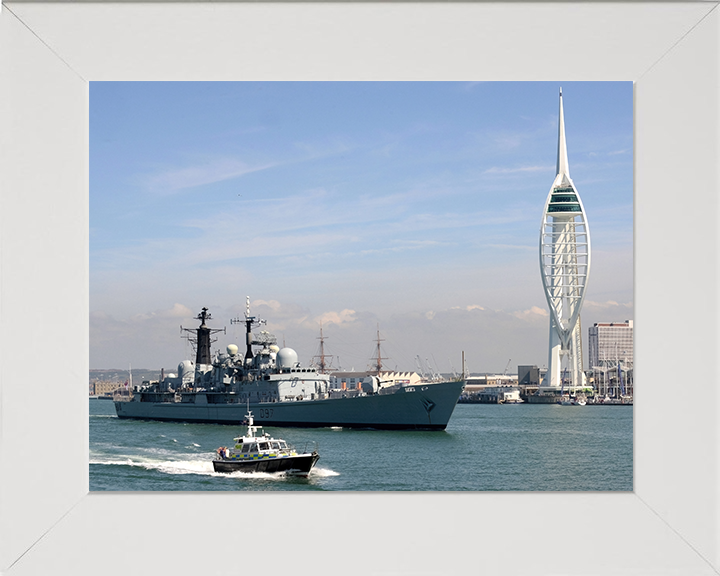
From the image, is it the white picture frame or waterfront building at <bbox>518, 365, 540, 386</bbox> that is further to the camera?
waterfront building at <bbox>518, 365, 540, 386</bbox>

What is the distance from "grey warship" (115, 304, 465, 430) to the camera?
19.5 meters

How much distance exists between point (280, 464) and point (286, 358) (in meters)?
9.84

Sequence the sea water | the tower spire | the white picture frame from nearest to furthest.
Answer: the white picture frame < the sea water < the tower spire

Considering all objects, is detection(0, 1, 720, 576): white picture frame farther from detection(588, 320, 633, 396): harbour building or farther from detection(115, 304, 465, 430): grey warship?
detection(588, 320, 633, 396): harbour building

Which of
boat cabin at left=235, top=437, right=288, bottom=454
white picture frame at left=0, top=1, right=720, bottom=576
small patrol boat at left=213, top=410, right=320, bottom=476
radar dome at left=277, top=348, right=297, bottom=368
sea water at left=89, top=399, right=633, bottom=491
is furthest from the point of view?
radar dome at left=277, top=348, right=297, bottom=368

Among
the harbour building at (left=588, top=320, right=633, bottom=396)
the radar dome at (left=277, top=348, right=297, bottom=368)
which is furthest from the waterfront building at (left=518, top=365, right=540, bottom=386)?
the radar dome at (left=277, top=348, right=297, bottom=368)

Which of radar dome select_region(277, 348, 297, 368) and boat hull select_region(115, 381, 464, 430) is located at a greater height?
radar dome select_region(277, 348, 297, 368)

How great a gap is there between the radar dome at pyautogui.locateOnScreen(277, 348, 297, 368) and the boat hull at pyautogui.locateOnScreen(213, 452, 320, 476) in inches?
373

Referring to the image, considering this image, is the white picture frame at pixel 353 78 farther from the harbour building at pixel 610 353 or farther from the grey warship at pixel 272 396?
the harbour building at pixel 610 353

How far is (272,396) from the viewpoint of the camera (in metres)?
21.3

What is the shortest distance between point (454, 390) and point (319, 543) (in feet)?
54.1

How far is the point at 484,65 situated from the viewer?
3133mm
